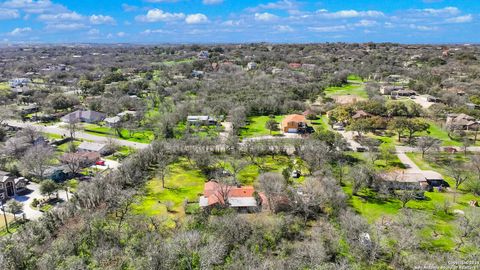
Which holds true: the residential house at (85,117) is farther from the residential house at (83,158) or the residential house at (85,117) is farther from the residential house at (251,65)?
the residential house at (251,65)

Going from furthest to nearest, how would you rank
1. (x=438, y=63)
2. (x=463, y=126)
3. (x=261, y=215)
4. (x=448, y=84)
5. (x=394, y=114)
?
1. (x=438, y=63)
2. (x=448, y=84)
3. (x=394, y=114)
4. (x=463, y=126)
5. (x=261, y=215)

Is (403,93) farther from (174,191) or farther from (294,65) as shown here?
(174,191)

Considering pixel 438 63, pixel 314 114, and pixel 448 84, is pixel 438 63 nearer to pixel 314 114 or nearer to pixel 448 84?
pixel 448 84

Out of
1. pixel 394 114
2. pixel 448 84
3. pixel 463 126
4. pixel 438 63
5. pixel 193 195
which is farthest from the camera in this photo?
pixel 438 63

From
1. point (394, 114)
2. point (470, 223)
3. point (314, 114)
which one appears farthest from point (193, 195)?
point (394, 114)

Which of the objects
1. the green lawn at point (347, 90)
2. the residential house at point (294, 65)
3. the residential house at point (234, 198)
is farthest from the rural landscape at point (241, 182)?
the residential house at point (294, 65)

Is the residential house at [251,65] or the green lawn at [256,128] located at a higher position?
the residential house at [251,65]

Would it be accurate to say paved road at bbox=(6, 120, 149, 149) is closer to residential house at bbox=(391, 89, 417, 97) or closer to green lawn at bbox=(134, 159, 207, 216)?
green lawn at bbox=(134, 159, 207, 216)
